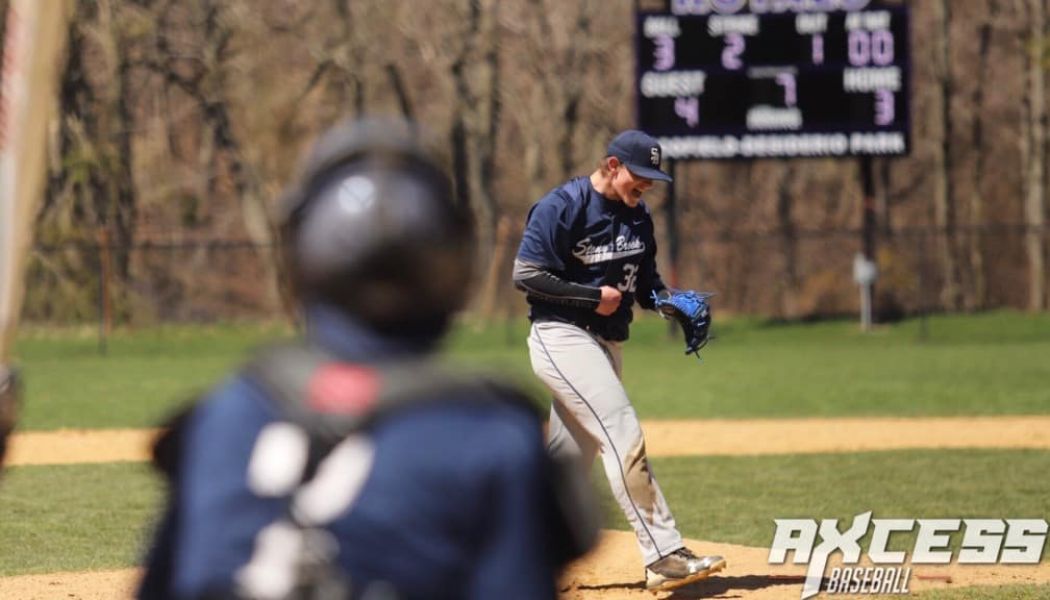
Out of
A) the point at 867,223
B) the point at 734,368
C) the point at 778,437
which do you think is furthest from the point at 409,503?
the point at 867,223

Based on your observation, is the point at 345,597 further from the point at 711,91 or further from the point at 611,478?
the point at 711,91

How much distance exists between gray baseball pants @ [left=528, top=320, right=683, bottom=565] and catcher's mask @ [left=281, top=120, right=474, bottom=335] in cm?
526

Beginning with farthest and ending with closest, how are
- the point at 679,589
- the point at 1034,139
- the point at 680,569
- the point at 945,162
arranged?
the point at 945,162
the point at 1034,139
the point at 679,589
the point at 680,569

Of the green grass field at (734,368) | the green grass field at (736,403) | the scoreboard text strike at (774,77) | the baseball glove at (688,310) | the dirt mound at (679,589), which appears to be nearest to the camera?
the dirt mound at (679,589)

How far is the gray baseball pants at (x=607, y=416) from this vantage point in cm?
746

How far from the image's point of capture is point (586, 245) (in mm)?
7609

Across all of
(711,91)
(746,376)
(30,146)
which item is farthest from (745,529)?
(711,91)

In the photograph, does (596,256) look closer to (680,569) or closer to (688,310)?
(688,310)

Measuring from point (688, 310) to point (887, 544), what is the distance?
2170mm

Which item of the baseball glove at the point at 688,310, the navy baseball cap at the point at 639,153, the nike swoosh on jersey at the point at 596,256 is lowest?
the baseball glove at the point at 688,310

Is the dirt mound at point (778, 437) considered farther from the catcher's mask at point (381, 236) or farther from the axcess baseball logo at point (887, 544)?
the catcher's mask at point (381, 236)

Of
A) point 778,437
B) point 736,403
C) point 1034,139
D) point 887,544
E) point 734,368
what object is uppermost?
point 1034,139

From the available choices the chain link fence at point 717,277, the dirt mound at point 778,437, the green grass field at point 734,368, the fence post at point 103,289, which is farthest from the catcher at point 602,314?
the fence post at point 103,289

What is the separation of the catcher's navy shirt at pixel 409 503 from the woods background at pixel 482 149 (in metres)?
28.7
